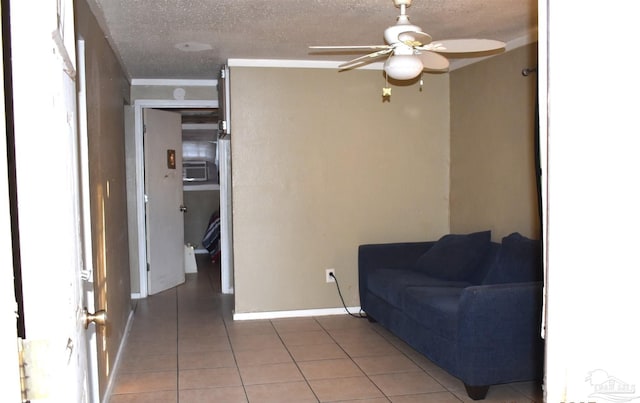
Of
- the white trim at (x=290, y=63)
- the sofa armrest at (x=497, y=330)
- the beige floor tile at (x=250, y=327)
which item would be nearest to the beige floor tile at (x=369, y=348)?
the beige floor tile at (x=250, y=327)

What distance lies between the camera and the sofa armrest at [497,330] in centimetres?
330

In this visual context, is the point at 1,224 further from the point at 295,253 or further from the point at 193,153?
the point at 193,153

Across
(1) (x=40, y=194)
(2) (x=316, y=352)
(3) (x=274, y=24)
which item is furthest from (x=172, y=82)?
(1) (x=40, y=194)

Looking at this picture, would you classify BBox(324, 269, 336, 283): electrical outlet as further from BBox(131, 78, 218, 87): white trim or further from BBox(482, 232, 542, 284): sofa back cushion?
BBox(131, 78, 218, 87): white trim

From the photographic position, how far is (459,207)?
534 cm

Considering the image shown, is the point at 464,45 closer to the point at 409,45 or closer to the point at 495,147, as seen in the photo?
the point at 409,45

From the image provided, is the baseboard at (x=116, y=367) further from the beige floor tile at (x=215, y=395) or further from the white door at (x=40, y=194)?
the white door at (x=40, y=194)

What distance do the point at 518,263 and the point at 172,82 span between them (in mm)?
4003

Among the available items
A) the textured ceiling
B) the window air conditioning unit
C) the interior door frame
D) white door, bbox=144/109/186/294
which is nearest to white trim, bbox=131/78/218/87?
the interior door frame

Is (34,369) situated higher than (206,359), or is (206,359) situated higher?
(34,369)

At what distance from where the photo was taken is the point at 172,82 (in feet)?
19.8

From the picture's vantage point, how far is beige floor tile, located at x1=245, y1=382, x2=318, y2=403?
3.39 m
